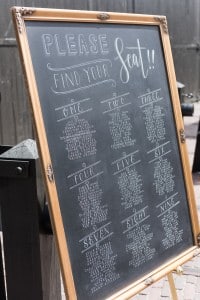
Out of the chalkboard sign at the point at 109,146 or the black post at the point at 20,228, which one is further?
the black post at the point at 20,228

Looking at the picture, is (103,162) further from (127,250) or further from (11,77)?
(11,77)

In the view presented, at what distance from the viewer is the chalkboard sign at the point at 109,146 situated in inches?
92.1

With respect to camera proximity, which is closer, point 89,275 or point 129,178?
point 89,275

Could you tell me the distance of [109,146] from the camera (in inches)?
102

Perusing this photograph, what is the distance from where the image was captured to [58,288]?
299cm

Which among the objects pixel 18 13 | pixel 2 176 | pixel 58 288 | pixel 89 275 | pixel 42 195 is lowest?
pixel 58 288

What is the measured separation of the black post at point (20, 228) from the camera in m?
2.55

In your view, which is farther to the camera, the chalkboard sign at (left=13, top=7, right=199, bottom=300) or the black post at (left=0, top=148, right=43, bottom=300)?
the black post at (left=0, top=148, right=43, bottom=300)

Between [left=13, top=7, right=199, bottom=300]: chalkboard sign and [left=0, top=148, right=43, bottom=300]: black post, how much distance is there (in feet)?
0.92

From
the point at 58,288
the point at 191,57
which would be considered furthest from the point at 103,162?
the point at 191,57

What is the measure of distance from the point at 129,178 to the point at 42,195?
516 mm

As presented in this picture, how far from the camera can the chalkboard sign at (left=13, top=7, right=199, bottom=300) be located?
2340mm

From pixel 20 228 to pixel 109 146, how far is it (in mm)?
636

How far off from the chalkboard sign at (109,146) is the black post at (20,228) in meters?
0.28
